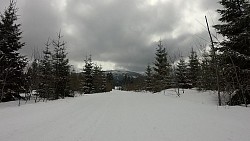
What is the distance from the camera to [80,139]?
6.02 metres

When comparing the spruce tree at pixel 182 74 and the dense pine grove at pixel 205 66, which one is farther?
the spruce tree at pixel 182 74

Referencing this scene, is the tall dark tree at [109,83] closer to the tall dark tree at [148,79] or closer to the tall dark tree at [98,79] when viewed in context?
the tall dark tree at [98,79]

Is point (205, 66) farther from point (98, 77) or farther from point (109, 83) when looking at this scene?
point (109, 83)

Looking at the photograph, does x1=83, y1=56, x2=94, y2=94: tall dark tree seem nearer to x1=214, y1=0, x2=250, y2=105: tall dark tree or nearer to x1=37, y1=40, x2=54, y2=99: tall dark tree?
x1=37, y1=40, x2=54, y2=99: tall dark tree

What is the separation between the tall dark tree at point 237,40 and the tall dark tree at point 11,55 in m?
18.8

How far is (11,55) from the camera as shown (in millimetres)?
21031

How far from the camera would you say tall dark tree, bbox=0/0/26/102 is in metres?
20.0

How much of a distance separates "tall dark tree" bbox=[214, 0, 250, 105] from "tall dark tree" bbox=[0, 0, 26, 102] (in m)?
18.8

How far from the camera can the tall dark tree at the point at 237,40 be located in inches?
577

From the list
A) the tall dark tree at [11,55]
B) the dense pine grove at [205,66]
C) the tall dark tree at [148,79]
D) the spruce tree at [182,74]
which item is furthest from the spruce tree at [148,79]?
the tall dark tree at [11,55]

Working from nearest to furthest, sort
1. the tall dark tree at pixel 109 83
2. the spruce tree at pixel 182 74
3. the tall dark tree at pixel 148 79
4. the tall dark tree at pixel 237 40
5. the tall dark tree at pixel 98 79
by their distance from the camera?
the tall dark tree at pixel 237 40 → the spruce tree at pixel 182 74 → the tall dark tree at pixel 148 79 → the tall dark tree at pixel 98 79 → the tall dark tree at pixel 109 83

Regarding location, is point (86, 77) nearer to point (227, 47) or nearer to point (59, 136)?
point (227, 47)

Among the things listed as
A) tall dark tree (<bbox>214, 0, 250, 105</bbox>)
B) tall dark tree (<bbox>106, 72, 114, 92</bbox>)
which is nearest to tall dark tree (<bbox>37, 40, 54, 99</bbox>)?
tall dark tree (<bbox>214, 0, 250, 105</bbox>)

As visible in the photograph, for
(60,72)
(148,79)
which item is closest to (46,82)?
(60,72)
